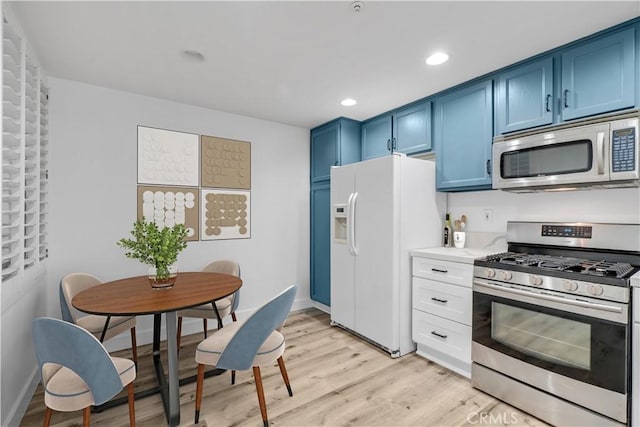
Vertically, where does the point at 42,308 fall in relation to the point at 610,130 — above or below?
below

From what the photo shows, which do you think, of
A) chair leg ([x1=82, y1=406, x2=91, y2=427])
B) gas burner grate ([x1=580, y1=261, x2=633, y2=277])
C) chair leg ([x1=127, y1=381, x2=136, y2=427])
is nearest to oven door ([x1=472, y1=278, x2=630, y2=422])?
gas burner grate ([x1=580, y1=261, x2=633, y2=277])

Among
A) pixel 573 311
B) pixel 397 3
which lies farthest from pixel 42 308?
pixel 573 311

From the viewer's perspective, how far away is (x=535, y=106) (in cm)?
221

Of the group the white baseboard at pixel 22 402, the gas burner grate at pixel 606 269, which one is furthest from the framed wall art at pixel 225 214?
the gas burner grate at pixel 606 269

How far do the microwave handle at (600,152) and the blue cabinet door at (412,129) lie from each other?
126 cm

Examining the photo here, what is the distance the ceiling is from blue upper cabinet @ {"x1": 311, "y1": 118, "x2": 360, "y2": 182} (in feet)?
2.59

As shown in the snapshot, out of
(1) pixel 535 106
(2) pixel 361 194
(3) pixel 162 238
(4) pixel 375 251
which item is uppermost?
(1) pixel 535 106

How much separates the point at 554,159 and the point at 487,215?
770 millimetres

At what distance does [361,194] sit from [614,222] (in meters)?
1.82

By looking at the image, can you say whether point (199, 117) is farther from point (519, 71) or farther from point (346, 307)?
point (519, 71)

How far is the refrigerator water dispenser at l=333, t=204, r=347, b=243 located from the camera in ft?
10.5

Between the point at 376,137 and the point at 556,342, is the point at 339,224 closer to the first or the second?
the point at 376,137

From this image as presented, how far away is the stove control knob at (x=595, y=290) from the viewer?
1.63 metres

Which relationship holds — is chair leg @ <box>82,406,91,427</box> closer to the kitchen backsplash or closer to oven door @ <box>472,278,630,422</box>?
oven door @ <box>472,278,630,422</box>
